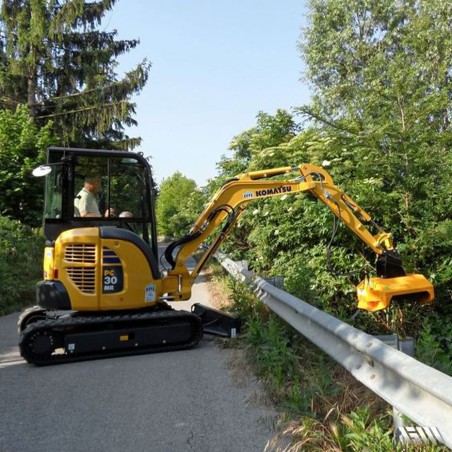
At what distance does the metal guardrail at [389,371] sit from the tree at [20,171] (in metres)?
12.8

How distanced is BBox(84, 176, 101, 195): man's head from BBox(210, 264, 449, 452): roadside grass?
2.73 meters

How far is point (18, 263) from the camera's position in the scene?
12.1 metres

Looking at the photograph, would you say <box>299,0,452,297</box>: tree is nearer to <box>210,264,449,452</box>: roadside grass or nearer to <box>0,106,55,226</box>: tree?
<box>210,264,449,452</box>: roadside grass

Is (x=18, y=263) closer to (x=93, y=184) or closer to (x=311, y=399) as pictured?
(x=93, y=184)

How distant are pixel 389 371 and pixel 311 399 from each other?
3.40 ft

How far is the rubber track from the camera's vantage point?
5887 mm

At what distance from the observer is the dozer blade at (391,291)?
18.2 feet

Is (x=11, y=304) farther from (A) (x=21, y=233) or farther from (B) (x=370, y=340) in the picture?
(B) (x=370, y=340)

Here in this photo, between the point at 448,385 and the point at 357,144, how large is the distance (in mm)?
6502

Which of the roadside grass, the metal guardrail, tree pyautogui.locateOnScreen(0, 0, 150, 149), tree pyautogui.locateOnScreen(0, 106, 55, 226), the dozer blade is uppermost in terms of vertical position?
tree pyautogui.locateOnScreen(0, 0, 150, 149)

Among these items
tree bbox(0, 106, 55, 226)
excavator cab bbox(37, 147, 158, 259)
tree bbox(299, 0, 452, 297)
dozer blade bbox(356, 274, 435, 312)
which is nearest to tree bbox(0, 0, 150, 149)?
tree bbox(0, 106, 55, 226)

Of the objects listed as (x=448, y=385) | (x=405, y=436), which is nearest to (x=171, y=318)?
(x=405, y=436)

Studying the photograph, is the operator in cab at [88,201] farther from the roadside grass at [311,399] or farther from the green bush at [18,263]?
the green bush at [18,263]

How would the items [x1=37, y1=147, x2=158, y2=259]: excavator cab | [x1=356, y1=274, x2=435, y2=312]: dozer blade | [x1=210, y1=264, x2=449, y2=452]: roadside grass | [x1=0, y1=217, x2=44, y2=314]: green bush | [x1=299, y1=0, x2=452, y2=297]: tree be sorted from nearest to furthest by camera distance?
[x1=210, y1=264, x2=449, y2=452]: roadside grass
[x1=356, y1=274, x2=435, y2=312]: dozer blade
[x1=37, y1=147, x2=158, y2=259]: excavator cab
[x1=299, y1=0, x2=452, y2=297]: tree
[x1=0, y1=217, x2=44, y2=314]: green bush
